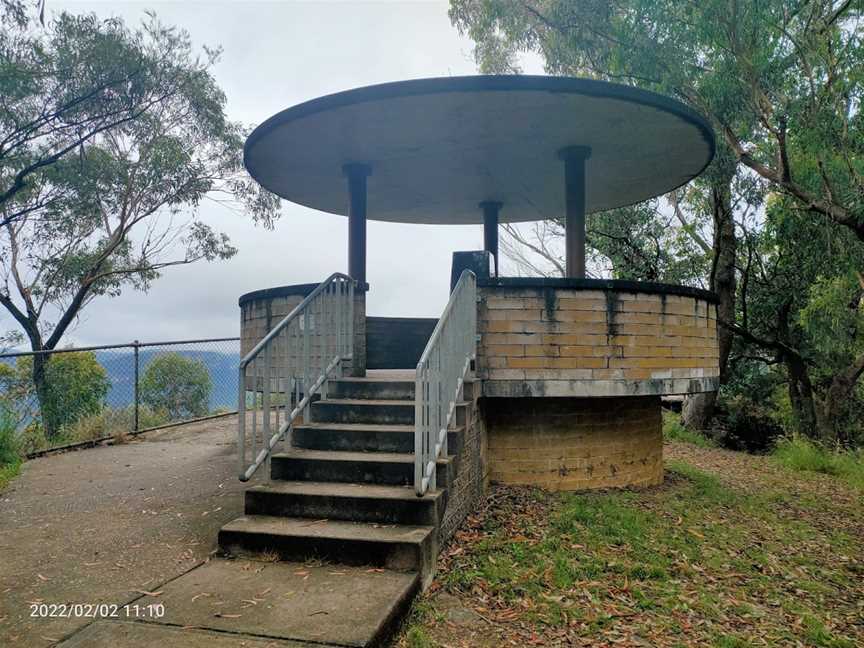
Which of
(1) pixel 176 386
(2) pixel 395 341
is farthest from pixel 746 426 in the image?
(1) pixel 176 386

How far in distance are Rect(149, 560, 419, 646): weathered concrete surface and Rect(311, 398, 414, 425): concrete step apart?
150cm

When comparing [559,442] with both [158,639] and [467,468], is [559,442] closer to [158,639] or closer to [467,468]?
[467,468]

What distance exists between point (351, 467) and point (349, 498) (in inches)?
15.2

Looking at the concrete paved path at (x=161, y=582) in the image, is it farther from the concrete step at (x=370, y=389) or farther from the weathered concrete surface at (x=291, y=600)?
the concrete step at (x=370, y=389)

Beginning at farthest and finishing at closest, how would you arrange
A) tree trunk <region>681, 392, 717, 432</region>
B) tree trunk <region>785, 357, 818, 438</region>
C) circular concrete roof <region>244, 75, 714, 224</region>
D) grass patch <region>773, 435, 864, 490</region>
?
tree trunk <region>785, 357, 818, 438</region> < tree trunk <region>681, 392, 717, 432</region> < grass patch <region>773, 435, 864, 490</region> < circular concrete roof <region>244, 75, 714, 224</region>

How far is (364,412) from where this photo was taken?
4977 mm

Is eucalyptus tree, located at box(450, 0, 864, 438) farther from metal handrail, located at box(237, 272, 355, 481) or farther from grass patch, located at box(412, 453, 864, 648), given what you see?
metal handrail, located at box(237, 272, 355, 481)

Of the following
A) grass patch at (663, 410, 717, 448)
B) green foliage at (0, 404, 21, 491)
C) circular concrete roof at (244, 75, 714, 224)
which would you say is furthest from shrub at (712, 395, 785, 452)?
green foliage at (0, 404, 21, 491)

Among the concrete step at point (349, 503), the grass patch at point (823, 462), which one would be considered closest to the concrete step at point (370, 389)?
the concrete step at point (349, 503)

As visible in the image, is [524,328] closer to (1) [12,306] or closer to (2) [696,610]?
(2) [696,610]

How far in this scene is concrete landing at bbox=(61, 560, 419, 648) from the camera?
2.74m

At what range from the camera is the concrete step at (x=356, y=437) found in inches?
180

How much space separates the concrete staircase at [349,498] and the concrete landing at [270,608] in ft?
0.40

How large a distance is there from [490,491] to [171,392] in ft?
42.2
